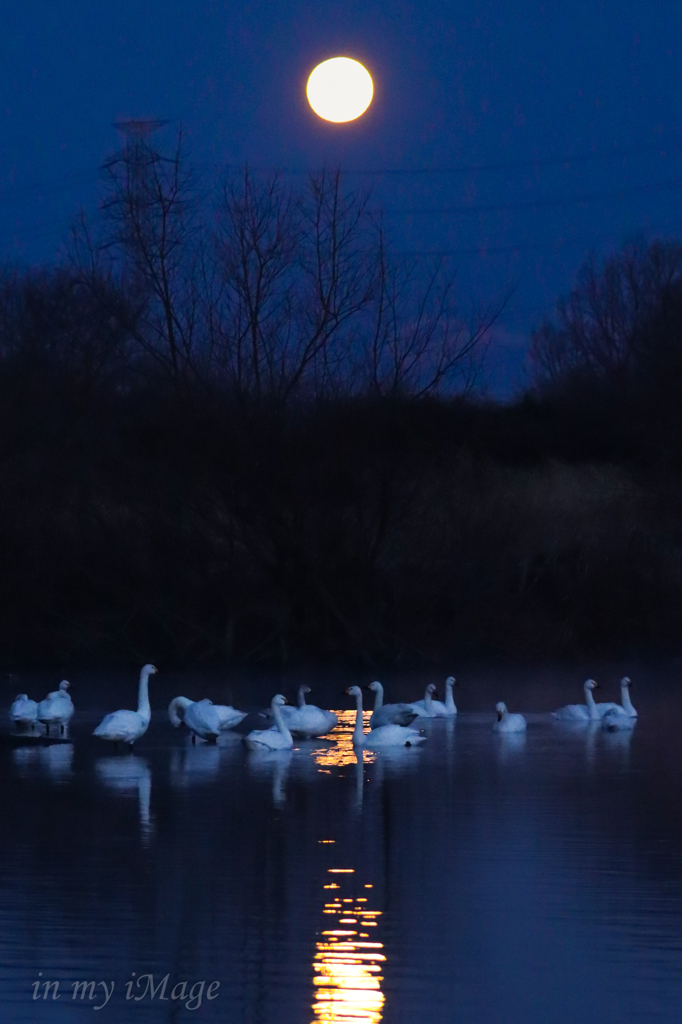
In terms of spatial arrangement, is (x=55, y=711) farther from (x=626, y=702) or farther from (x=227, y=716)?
(x=626, y=702)

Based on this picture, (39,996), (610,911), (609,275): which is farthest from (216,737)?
(609,275)

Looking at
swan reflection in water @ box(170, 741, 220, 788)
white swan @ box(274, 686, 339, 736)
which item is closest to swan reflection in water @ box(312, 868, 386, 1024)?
swan reflection in water @ box(170, 741, 220, 788)

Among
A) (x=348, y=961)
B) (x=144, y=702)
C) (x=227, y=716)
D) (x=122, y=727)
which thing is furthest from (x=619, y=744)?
(x=348, y=961)

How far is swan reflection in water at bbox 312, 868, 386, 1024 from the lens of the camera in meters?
6.43

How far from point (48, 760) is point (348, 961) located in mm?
9265

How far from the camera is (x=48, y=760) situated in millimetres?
15828

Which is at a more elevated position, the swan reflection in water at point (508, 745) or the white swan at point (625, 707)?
the white swan at point (625, 707)

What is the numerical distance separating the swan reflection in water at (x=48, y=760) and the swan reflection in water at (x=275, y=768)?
1993 mm

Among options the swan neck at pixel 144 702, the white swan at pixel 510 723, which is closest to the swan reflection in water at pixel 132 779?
the swan neck at pixel 144 702

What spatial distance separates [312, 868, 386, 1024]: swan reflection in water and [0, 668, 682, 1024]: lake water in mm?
16

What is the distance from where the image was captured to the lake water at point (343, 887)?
6.69 m

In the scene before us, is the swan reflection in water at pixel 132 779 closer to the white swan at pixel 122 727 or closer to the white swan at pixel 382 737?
the white swan at pixel 122 727

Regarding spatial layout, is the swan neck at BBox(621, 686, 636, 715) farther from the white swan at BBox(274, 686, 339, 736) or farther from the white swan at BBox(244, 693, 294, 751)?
the white swan at BBox(244, 693, 294, 751)

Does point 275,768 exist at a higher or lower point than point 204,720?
lower
